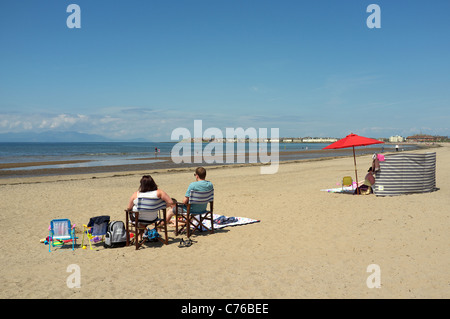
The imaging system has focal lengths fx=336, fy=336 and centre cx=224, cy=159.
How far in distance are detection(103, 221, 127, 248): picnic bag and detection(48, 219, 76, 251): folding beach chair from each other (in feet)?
2.02

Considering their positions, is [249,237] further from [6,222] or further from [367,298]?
[6,222]

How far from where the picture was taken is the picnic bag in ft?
20.4

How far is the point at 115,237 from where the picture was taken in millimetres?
6254

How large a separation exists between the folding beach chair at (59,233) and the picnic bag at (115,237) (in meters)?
0.62

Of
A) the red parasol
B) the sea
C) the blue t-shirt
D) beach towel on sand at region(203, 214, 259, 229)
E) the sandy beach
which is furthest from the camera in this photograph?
the sea

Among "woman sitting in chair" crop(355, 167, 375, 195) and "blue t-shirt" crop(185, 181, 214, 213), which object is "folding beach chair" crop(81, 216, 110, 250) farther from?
"woman sitting in chair" crop(355, 167, 375, 195)

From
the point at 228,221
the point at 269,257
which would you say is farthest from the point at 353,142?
the point at 269,257

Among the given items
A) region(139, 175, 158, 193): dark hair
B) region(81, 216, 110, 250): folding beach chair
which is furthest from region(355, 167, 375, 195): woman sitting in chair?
region(81, 216, 110, 250): folding beach chair

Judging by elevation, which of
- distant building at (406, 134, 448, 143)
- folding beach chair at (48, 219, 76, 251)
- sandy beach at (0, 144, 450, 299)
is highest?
distant building at (406, 134, 448, 143)

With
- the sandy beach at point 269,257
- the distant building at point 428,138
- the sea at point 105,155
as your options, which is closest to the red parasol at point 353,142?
the sandy beach at point 269,257

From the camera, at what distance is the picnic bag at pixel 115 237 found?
6227 millimetres

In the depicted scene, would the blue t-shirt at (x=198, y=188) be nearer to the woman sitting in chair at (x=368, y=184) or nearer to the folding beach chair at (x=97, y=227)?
the folding beach chair at (x=97, y=227)

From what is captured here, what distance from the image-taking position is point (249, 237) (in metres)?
6.73

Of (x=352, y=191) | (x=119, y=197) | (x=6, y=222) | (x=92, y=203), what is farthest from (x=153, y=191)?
(x=352, y=191)
